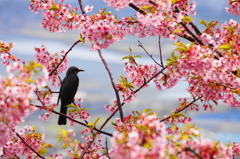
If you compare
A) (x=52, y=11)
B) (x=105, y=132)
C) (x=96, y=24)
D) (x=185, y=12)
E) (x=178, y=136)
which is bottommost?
(x=178, y=136)

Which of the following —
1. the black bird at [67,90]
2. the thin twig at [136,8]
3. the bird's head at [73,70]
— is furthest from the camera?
the bird's head at [73,70]

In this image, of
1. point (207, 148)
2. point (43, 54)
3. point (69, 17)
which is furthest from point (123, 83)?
point (207, 148)

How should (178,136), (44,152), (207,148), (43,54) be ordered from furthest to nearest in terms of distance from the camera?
(43,54) < (44,152) < (178,136) < (207,148)

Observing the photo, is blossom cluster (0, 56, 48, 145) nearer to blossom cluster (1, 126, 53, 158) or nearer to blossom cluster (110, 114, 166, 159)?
blossom cluster (110, 114, 166, 159)

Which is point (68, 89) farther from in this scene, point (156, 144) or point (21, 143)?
point (156, 144)

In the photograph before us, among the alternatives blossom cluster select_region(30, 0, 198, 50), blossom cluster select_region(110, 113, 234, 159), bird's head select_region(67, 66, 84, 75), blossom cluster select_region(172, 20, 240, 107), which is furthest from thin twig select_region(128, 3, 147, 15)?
bird's head select_region(67, 66, 84, 75)

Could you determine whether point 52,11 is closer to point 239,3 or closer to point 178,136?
point 239,3

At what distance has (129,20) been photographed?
5.86 meters

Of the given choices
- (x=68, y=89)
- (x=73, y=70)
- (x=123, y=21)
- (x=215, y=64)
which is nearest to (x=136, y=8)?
(x=123, y=21)

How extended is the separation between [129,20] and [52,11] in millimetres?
1865

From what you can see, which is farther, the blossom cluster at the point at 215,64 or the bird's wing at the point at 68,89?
the bird's wing at the point at 68,89

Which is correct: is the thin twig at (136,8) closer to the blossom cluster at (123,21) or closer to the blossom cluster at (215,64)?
the blossom cluster at (123,21)

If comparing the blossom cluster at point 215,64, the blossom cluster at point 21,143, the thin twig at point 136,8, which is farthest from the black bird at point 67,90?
the thin twig at point 136,8

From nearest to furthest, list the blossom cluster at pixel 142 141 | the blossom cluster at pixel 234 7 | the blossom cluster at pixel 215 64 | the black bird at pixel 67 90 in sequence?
the blossom cluster at pixel 142 141 → the blossom cluster at pixel 215 64 → the blossom cluster at pixel 234 7 → the black bird at pixel 67 90
